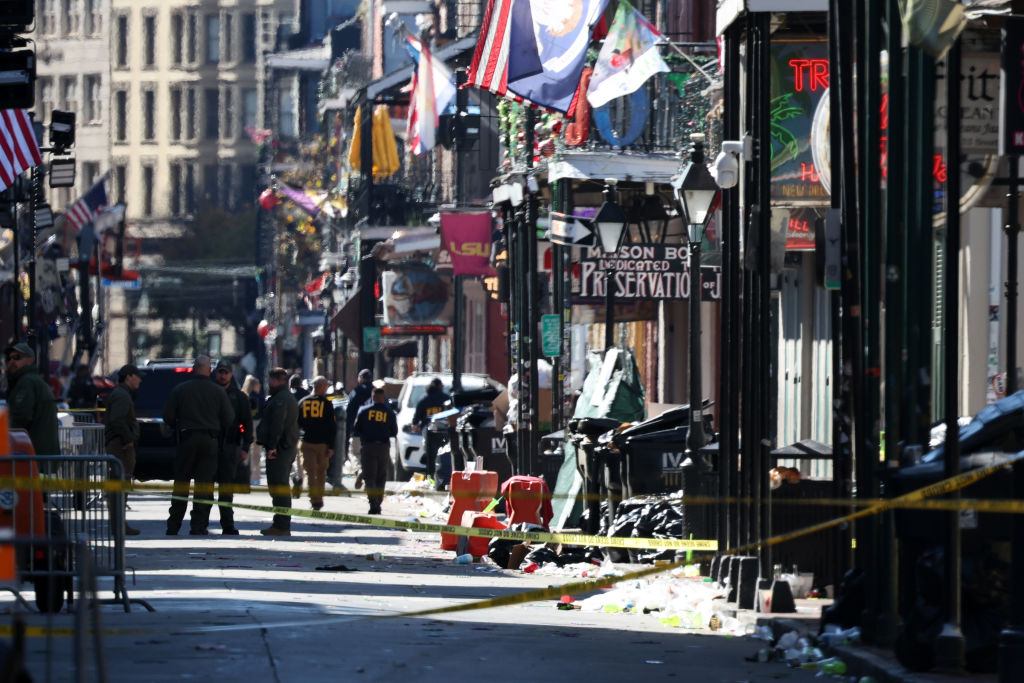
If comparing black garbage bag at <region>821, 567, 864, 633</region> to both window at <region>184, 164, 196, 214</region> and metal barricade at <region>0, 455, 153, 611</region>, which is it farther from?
window at <region>184, 164, 196, 214</region>

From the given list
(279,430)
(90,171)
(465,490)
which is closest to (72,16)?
(90,171)

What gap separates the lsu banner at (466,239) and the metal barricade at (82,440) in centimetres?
1307

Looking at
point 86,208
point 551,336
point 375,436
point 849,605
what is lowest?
point 849,605

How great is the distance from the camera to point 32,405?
16375mm

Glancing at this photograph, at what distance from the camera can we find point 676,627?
13258 millimetres

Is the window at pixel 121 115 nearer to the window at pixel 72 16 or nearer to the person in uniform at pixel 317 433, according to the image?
the window at pixel 72 16

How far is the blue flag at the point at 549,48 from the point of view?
2175 centimetres

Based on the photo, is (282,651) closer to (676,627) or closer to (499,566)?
(676,627)

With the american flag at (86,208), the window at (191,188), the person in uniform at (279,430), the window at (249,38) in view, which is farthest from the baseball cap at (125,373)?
the window at (249,38)

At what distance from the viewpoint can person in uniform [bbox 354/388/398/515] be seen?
86.4 feet

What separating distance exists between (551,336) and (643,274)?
1554mm

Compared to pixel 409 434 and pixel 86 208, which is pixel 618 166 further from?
pixel 86 208

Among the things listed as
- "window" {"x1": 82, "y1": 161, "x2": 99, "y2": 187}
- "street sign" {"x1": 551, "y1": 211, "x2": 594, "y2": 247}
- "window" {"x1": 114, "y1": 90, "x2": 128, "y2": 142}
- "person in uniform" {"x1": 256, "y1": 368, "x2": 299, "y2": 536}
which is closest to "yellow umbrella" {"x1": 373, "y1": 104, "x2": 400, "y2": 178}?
"street sign" {"x1": 551, "y1": 211, "x2": 594, "y2": 247}

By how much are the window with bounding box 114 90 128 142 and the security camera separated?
92135 mm
